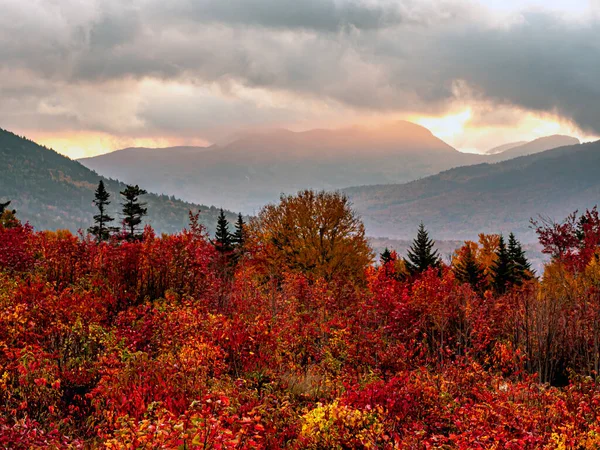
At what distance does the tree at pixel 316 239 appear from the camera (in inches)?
1459

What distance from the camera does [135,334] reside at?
434 inches

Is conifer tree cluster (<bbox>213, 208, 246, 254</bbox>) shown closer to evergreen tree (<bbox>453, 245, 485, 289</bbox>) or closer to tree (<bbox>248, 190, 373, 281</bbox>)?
tree (<bbox>248, 190, 373, 281</bbox>)

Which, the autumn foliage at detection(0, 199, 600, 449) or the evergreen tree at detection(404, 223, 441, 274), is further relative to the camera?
the evergreen tree at detection(404, 223, 441, 274)

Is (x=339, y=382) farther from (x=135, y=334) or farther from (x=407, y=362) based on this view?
(x=135, y=334)

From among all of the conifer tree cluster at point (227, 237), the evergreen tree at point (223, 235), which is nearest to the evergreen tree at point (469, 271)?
the conifer tree cluster at point (227, 237)

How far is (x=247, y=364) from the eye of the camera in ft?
34.2

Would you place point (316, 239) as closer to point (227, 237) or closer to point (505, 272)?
point (227, 237)

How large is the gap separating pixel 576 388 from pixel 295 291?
13.2 meters

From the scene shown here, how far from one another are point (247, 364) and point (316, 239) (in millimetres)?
27494

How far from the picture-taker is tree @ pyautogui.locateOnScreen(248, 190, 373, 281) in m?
37.1

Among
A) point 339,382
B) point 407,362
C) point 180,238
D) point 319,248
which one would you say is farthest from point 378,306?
point 319,248

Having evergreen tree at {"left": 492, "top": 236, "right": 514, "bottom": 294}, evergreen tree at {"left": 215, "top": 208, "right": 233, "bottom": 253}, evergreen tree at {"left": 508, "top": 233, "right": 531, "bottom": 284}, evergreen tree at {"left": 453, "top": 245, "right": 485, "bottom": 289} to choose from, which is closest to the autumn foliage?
evergreen tree at {"left": 453, "top": 245, "right": 485, "bottom": 289}

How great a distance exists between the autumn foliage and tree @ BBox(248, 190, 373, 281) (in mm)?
16236

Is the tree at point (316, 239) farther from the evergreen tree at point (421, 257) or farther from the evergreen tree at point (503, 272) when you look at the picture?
the evergreen tree at point (503, 272)
